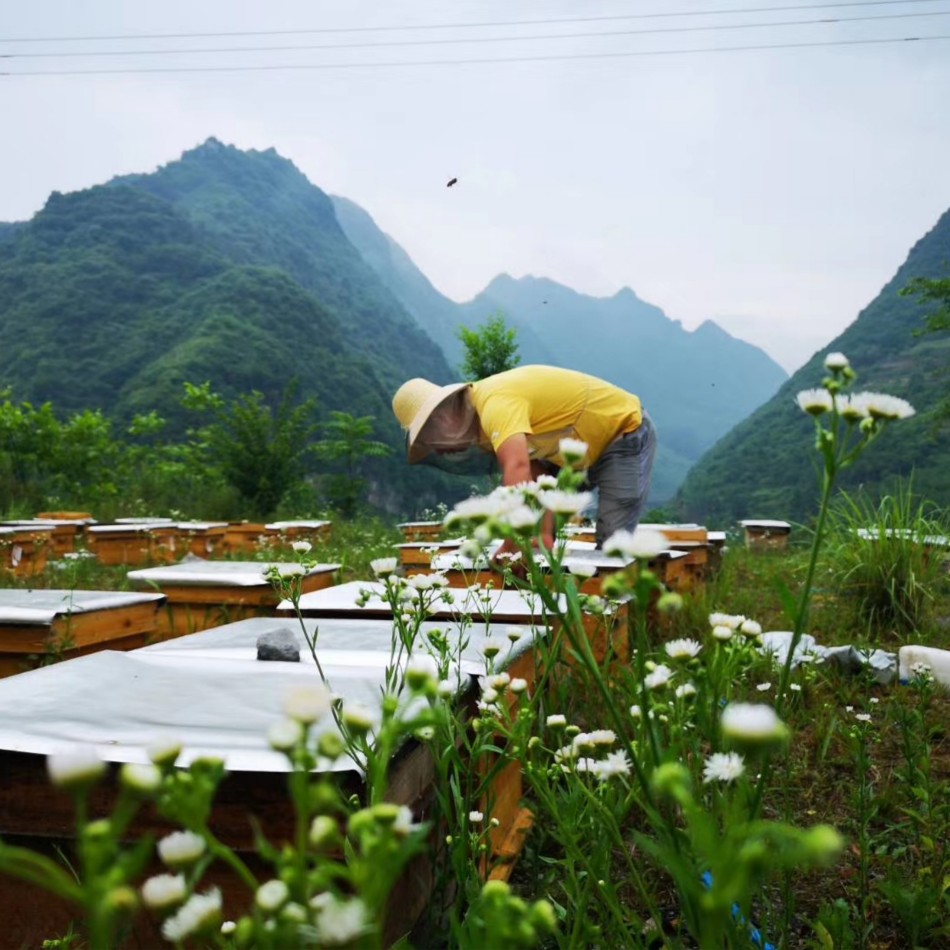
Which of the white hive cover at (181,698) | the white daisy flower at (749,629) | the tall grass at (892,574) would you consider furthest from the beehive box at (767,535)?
the white daisy flower at (749,629)

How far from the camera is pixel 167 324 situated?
40812mm

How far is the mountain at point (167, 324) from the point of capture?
35.6 metres

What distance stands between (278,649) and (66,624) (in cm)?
105

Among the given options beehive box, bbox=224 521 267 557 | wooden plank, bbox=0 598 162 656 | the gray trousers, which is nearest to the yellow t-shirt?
the gray trousers

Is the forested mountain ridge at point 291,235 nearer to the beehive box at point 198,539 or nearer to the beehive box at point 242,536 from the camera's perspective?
the beehive box at point 242,536

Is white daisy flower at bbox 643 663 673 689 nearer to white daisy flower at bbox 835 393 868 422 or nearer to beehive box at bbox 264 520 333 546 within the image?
white daisy flower at bbox 835 393 868 422

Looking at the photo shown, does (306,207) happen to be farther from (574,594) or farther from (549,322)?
(574,594)

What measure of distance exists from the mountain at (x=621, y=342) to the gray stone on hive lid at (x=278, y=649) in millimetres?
95210

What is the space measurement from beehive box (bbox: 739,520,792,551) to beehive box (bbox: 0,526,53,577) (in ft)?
23.9

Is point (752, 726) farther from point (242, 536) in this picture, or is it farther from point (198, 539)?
point (242, 536)

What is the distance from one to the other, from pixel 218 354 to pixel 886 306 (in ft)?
103

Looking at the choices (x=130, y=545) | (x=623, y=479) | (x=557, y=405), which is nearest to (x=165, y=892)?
(x=557, y=405)

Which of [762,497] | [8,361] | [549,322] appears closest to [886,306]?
[762,497]

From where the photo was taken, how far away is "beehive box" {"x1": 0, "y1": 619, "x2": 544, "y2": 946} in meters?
1.08
